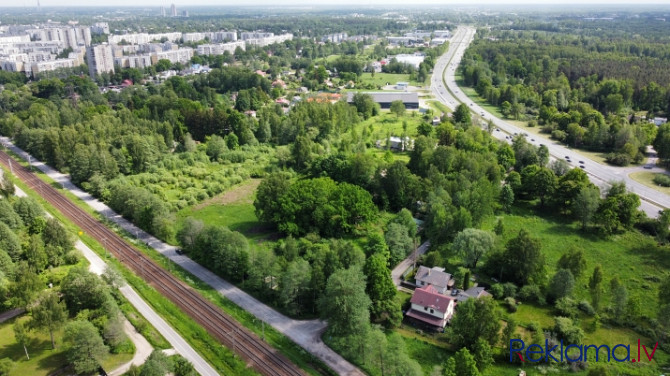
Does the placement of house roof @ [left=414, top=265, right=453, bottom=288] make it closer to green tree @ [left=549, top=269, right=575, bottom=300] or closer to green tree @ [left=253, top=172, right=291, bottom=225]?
green tree @ [left=549, top=269, right=575, bottom=300]

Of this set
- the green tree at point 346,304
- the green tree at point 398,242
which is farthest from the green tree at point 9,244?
the green tree at point 398,242

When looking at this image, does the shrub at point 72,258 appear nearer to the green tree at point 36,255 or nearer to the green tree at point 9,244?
the green tree at point 36,255

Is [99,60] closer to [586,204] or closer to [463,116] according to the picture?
[463,116]

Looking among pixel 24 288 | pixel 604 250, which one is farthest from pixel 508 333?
pixel 24 288

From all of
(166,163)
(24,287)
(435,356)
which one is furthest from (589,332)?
(166,163)

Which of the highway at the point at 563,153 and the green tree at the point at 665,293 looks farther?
the highway at the point at 563,153

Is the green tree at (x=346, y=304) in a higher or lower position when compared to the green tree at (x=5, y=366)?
higher
